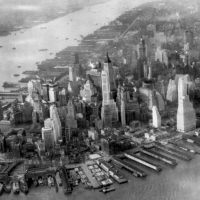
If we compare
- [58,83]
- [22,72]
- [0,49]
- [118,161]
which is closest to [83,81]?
[58,83]

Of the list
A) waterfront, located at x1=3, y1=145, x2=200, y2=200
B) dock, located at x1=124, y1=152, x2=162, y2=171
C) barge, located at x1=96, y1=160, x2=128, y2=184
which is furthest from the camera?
dock, located at x1=124, y1=152, x2=162, y2=171

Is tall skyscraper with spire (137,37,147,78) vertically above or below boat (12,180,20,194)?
above

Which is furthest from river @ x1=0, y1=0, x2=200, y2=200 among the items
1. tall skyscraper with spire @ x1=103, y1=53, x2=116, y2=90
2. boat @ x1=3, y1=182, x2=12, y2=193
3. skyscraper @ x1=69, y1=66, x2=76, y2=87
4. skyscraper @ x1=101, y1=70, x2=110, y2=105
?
skyscraper @ x1=101, y1=70, x2=110, y2=105

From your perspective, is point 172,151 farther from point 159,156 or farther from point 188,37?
point 188,37

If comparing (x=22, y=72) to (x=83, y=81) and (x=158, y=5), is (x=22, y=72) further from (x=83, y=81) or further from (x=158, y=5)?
(x=158, y=5)

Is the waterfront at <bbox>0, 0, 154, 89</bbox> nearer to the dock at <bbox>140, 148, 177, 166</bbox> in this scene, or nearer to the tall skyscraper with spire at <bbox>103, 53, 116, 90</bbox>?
the tall skyscraper with spire at <bbox>103, 53, 116, 90</bbox>

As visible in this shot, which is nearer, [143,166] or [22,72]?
[143,166]
